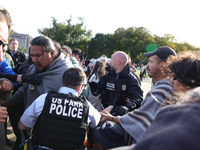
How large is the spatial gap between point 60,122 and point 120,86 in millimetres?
1872

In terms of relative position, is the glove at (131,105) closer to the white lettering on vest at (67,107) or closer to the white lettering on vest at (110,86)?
the white lettering on vest at (110,86)

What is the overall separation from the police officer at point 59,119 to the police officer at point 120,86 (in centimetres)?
137

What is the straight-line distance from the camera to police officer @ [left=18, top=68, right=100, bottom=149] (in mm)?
1790

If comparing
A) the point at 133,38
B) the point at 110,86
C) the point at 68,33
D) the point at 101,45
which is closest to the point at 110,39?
the point at 101,45

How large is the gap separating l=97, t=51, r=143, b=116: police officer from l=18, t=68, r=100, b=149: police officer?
1.37m

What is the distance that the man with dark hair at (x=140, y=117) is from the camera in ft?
5.63

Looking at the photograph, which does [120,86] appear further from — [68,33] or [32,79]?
[68,33]

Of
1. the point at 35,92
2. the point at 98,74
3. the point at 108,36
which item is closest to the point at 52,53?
the point at 35,92

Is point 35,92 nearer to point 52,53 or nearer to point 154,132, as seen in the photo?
point 52,53

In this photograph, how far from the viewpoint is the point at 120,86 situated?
3396 mm

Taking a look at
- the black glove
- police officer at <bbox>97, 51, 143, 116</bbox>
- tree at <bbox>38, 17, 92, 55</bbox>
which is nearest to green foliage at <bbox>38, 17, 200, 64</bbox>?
tree at <bbox>38, 17, 92, 55</bbox>

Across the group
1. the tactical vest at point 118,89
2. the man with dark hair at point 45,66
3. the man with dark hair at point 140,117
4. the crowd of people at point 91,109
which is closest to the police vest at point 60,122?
the crowd of people at point 91,109

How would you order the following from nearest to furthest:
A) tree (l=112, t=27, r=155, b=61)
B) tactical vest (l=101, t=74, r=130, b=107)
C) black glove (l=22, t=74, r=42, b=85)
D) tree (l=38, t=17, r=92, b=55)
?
black glove (l=22, t=74, r=42, b=85), tactical vest (l=101, t=74, r=130, b=107), tree (l=38, t=17, r=92, b=55), tree (l=112, t=27, r=155, b=61)

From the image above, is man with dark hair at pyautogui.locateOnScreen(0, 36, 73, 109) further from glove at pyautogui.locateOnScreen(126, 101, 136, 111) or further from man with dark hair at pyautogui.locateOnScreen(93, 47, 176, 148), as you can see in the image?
glove at pyautogui.locateOnScreen(126, 101, 136, 111)
